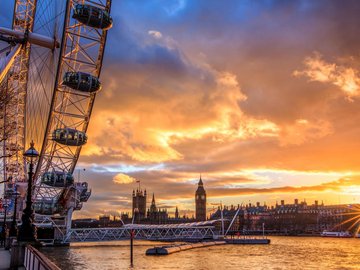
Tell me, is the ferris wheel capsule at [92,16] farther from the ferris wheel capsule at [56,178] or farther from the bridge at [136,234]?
the bridge at [136,234]

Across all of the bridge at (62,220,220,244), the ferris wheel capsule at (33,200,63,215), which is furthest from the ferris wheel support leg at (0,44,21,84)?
the ferris wheel capsule at (33,200,63,215)

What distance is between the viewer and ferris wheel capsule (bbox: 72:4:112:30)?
115 feet

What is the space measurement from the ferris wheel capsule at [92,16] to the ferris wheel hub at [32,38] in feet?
11.0

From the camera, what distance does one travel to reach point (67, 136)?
143 ft

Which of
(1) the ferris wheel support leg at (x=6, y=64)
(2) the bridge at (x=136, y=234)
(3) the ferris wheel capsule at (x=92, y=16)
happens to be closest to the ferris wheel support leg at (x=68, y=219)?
(2) the bridge at (x=136, y=234)

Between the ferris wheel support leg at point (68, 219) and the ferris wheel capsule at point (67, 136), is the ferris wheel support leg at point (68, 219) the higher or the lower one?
the lower one

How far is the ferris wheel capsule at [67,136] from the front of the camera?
4359cm

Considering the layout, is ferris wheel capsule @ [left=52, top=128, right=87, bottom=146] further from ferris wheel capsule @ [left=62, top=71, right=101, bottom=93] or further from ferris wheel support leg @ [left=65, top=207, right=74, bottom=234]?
ferris wheel support leg @ [left=65, top=207, right=74, bottom=234]

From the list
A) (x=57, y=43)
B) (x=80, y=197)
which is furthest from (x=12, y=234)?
(x=80, y=197)

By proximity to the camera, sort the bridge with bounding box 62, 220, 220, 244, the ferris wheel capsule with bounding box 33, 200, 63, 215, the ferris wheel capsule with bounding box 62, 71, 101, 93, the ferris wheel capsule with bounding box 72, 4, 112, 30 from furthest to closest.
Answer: the bridge with bounding box 62, 220, 220, 244
the ferris wheel capsule with bounding box 33, 200, 63, 215
the ferris wheel capsule with bounding box 62, 71, 101, 93
the ferris wheel capsule with bounding box 72, 4, 112, 30

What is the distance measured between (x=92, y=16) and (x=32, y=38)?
19.3 feet

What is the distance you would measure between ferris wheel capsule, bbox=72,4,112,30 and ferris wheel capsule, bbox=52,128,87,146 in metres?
11.8

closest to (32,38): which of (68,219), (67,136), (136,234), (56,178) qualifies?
(67,136)

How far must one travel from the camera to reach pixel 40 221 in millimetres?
86500
